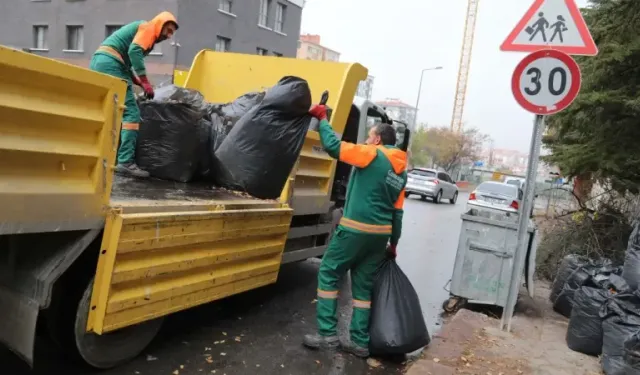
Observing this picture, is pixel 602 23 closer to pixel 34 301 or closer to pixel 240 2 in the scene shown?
pixel 34 301

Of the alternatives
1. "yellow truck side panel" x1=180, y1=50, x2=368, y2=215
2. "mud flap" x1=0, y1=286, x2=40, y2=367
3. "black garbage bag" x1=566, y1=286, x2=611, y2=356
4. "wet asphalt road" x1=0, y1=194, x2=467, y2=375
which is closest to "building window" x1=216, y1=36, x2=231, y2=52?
"yellow truck side panel" x1=180, y1=50, x2=368, y2=215

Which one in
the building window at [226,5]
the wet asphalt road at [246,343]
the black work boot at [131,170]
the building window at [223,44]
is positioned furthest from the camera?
the building window at [223,44]

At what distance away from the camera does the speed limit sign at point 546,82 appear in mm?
4176

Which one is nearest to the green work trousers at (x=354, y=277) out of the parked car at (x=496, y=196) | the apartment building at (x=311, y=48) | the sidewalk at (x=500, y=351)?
the sidewalk at (x=500, y=351)

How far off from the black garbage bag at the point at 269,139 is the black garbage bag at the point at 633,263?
2930 millimetres

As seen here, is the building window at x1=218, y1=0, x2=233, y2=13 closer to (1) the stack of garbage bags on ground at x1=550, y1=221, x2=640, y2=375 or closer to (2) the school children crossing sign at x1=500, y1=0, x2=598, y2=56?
(2) the school children crossing sign at x1=500, y1=0, x2=598, y2=56

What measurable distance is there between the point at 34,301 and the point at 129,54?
243 cm

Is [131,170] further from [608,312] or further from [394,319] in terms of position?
[608,312]

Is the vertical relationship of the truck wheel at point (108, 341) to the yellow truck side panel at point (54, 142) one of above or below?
below

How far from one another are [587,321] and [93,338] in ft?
12.0

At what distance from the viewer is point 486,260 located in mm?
5195

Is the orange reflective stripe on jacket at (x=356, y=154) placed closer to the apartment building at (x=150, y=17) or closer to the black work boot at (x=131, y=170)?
the black work boot at (x=131, y=170)

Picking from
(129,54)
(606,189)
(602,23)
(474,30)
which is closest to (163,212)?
(129,54)

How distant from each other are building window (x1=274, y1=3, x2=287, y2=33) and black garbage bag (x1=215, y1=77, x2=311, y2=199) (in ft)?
86.4
